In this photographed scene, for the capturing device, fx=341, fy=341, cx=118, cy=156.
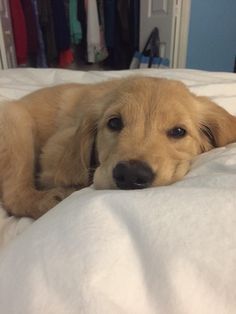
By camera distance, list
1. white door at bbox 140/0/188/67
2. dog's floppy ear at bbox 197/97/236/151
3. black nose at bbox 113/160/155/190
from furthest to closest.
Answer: white door at bbox 140/0/188/67, dog's floppy ear at bbox 197/97/236/151, black nose at bbox 113/160/155/190

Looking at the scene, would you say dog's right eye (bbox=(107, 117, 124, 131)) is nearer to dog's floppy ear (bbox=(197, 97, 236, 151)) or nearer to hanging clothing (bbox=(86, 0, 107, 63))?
dog's floppy ear (bbox=(197, 97, 236, 151))

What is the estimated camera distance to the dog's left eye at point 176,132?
1.02 metres

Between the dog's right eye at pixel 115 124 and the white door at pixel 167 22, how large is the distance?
285 cm

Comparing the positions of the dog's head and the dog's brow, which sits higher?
the dog's head

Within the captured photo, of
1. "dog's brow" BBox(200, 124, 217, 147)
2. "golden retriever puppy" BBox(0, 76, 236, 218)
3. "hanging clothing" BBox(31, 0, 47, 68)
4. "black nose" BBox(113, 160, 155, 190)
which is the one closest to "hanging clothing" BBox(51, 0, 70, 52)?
"hanging clothing" BBox(31, 0, 47, 68)

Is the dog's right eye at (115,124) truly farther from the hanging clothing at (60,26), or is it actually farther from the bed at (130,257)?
Answer: the hanging clothing at (60,26)

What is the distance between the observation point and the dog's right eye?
107 centimetres

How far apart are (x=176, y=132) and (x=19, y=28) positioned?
288 centimetres

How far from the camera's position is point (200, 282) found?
0.46m

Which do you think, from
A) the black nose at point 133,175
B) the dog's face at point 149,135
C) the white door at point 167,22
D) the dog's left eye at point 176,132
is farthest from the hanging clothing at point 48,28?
the black nose at point 133,175

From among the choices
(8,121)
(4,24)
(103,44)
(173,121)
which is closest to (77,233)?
(173,121)

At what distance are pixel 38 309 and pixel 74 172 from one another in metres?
0.68

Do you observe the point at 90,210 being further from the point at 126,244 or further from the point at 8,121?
the point at 8,121

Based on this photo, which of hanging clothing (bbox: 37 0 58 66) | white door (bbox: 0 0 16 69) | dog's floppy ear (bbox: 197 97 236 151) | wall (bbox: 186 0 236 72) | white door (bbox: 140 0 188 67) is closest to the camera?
dog's floppy ear (bbox: 197 97 236 151)
